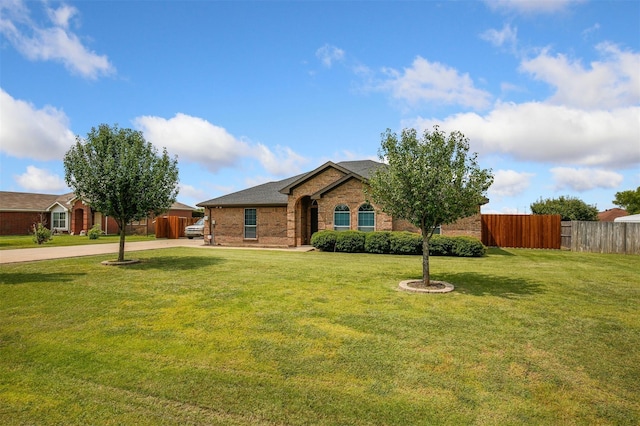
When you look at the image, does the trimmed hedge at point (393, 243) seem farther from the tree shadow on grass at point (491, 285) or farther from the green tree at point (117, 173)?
the green tree at point (117, 173)

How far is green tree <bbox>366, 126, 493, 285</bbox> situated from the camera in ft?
30.1

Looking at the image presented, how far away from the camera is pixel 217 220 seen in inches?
1000

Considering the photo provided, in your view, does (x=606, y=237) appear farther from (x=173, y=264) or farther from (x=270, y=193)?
(x=173, y=264)

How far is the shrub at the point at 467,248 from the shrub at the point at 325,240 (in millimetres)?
6242

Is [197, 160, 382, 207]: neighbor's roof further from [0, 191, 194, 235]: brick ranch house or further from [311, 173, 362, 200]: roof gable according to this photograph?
[0, 191, 194, 235]: brick ranch house

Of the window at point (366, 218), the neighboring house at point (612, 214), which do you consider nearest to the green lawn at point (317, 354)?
the window at point (366, 218)

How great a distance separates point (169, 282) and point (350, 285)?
5.16 m

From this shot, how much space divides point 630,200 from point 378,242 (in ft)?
161

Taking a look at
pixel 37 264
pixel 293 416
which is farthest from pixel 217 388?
pixel 37 264

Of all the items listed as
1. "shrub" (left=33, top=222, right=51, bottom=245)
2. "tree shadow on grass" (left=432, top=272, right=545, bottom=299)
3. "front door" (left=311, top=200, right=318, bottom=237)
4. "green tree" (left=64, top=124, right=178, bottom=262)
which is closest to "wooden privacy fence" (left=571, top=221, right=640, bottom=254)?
"tree shadow on grass" (left=432, top=272, right=545, bottom=299)

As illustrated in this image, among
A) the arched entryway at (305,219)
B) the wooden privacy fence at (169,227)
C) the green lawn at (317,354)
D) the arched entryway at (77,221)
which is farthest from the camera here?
the arched entryway at (77,221)

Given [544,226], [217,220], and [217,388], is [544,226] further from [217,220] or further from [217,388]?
[217,388]

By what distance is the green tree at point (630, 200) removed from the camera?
47.1 m

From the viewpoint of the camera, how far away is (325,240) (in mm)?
20031
